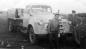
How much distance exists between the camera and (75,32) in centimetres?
806

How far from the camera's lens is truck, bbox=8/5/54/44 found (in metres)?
8.63

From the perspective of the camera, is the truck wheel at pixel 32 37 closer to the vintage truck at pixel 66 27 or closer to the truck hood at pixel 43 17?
the truck hood at pixel 43 17

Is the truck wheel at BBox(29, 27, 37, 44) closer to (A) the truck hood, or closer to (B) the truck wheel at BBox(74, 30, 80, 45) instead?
(A) the truck hood

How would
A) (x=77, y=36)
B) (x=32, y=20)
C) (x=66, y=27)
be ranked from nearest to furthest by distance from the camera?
(x=77, y=36), (x=66, y=27), (x=32, y=20)

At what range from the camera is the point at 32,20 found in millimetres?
9047

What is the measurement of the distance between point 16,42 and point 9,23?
302cm

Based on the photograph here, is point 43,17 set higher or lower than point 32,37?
higher

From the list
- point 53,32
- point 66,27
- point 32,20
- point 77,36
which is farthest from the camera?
point 32,20

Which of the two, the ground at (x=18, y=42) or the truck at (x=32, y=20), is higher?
the truck at (x=32, y=20)

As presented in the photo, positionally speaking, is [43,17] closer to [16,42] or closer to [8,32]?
[16,42]

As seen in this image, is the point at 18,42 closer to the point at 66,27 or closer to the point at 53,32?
the point at 53,32

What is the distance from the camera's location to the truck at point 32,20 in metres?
8.63

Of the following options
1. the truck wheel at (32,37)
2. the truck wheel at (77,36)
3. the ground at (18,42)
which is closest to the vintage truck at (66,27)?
the truck wheel at (77,36)

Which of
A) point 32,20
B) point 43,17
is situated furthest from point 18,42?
point 43,17
